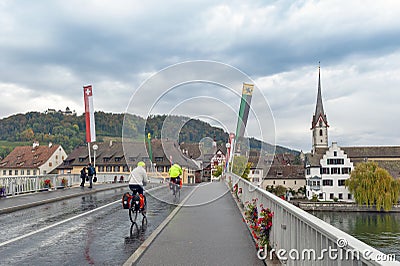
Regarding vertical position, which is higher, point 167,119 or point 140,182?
point 167,119

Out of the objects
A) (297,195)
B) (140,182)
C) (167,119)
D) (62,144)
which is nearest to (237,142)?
(167,119)

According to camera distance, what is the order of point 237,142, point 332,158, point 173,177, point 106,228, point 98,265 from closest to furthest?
point 98,265 → point 106,228 → point 173,177 → point 237,142 → point 332,158

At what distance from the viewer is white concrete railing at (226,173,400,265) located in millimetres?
3143

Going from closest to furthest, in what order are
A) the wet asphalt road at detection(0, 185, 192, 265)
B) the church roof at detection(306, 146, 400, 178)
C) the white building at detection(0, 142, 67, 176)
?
1. the wet asphalt road at detection(0, 185, 192, 265)
2. the white building at detection(0, 142, 67, 176)
3. the church roof at detection(306, 146, 400, 178)

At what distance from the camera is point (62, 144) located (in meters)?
113

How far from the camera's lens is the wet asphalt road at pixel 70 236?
732 centimetres

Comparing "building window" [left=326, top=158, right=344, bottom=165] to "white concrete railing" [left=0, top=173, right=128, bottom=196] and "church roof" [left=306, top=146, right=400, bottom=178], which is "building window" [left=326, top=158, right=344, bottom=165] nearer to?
"church roof" [left=306, top=146, right=400, bottom=178]

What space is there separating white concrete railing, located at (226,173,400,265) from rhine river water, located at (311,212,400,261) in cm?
3046

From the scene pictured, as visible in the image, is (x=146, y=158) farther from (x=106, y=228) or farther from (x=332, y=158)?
(x=332, y=158)

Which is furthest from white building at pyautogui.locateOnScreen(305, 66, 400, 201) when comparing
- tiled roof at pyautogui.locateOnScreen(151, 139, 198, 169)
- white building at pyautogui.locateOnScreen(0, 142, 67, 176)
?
tiled roof at pyautogui.locateOnScreen(151, 139, 198, 169)

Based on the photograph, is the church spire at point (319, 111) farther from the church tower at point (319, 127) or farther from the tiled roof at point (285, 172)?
the tiled roof at point (285, 172)

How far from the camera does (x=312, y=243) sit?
4.57m

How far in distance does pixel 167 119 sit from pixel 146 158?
251 centimetres

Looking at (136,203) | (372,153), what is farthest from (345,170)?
(136,203)
